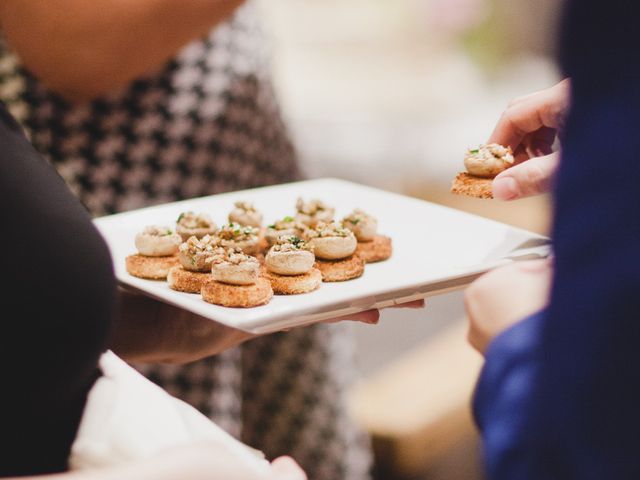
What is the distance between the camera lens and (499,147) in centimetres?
134

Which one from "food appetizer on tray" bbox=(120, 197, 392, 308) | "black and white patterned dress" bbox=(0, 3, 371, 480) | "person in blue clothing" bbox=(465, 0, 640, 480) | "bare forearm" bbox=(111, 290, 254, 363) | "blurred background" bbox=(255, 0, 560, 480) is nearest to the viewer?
"person in blue clothing" bbox=(465, 0, 640, 480)

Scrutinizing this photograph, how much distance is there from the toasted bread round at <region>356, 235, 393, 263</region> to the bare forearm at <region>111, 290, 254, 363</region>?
24 cm

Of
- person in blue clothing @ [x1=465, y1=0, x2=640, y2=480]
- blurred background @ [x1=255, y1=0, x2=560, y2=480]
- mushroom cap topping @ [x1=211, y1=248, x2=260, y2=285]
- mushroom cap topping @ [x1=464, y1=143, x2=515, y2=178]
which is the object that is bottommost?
blurred background @ [x1=255, y1=0, x2=560, y2=480]

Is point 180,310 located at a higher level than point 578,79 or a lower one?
lower

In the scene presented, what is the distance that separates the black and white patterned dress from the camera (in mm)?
1995

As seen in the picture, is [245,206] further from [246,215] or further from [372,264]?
[372,264]

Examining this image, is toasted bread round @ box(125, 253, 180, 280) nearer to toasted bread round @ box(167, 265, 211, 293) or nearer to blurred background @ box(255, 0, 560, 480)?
toasted bread round @ box(167, 265, 211, 293)

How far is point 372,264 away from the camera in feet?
4.83

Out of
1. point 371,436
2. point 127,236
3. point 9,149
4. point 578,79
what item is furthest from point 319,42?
point 578,79

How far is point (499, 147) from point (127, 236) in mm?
673

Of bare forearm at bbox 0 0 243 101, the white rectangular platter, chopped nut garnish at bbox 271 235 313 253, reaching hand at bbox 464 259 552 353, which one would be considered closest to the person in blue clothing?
reaching hand at bbox 464 259 552 353

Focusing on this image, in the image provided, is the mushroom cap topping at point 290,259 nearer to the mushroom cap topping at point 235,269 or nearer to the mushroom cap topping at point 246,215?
the mushroom cap topping at point 235,269

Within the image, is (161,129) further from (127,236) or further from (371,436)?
(371,436)

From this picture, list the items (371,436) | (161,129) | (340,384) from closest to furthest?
1. (161,129)
2. (340,384)
3. (371,436)
